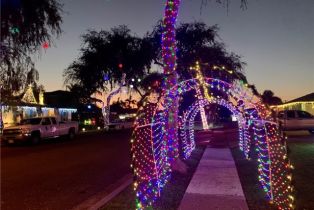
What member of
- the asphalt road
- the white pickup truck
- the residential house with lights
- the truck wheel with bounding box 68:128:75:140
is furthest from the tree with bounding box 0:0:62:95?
the residential house with lights

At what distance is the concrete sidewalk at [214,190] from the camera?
305 inches

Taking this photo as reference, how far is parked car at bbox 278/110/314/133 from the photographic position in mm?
31125

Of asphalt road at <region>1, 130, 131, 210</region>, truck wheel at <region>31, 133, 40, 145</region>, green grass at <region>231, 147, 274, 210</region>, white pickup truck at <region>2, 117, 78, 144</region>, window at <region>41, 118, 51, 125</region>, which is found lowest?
green grass at <region>231, 147, 274, 210</region>

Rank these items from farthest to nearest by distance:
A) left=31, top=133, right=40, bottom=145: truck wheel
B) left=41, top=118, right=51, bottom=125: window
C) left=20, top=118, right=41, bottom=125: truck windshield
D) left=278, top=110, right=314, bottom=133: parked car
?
left=278, top=110, right=314, bottom=133: parked car, left=41, top=118, right=51, bottom=125: window, left=20, top=118, right=41, bottom=125: truck windshield, left=31, top=133, right=40, bottom=145: truck wheel

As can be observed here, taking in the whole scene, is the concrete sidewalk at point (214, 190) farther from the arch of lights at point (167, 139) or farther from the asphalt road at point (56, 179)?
the asphalt road at point (56, 179)

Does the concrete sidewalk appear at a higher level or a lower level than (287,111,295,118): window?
lower

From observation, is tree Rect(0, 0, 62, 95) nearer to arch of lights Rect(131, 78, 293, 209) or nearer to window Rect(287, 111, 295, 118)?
arch of lights Rect(131, 78, 293, 209)

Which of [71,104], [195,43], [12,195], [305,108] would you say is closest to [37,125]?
[195,43]

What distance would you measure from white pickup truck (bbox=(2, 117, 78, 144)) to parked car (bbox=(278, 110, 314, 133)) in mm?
16672

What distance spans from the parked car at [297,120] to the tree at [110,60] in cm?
1270

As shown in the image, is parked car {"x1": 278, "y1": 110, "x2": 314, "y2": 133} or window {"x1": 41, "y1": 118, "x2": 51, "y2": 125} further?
parked car {"x1": 278, "y1": 110, "x2": 314, "y2": 133}

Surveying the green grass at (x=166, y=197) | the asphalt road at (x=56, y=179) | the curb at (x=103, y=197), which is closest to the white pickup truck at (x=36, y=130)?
the asphalt road at (x=56, y=179)

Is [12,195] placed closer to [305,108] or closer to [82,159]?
[82,159]

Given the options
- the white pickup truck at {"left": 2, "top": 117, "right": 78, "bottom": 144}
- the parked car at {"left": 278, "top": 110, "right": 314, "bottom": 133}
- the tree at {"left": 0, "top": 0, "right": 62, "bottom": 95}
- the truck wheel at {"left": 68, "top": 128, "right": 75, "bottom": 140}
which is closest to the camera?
the tree at {"left": 0, "top": 0, "right": 62, "bottom": 95}
